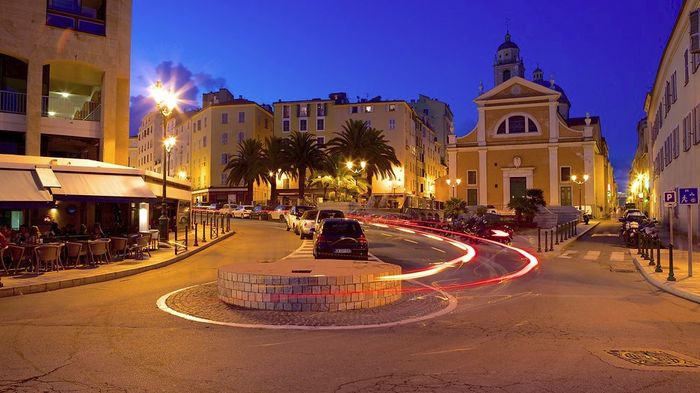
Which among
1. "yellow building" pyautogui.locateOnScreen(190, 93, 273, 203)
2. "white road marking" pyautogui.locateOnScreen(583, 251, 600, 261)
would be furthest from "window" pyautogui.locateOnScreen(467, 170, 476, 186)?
"white road marking" pyautogui.locateOnScreen(583, 251, 600, 261)

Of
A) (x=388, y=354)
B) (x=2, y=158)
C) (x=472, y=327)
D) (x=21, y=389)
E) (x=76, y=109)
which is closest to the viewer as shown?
(x=21, y=389)

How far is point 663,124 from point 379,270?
39734 mm

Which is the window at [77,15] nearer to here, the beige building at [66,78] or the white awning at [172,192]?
Answer: the beige building at [66,78]

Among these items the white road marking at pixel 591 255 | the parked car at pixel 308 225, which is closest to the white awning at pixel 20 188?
the parked car at pixel 308 225

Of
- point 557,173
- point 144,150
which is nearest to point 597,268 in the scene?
point 557,173

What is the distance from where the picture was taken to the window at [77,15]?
1028 inches

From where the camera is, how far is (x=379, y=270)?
38.3 feet

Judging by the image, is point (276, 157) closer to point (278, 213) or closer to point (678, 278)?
point (278, 213)

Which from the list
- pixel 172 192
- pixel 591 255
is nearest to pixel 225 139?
pixel 172 192

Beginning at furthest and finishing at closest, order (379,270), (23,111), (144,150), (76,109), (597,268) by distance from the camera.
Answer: (144,150)
(76,109)
(23,111)
(597,268)
(379,270)

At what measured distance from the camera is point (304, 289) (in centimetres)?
1041

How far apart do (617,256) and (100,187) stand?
69.8ft

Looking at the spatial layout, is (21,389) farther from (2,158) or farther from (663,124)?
(663,124)

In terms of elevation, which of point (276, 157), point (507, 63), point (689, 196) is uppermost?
point (507, 63)
